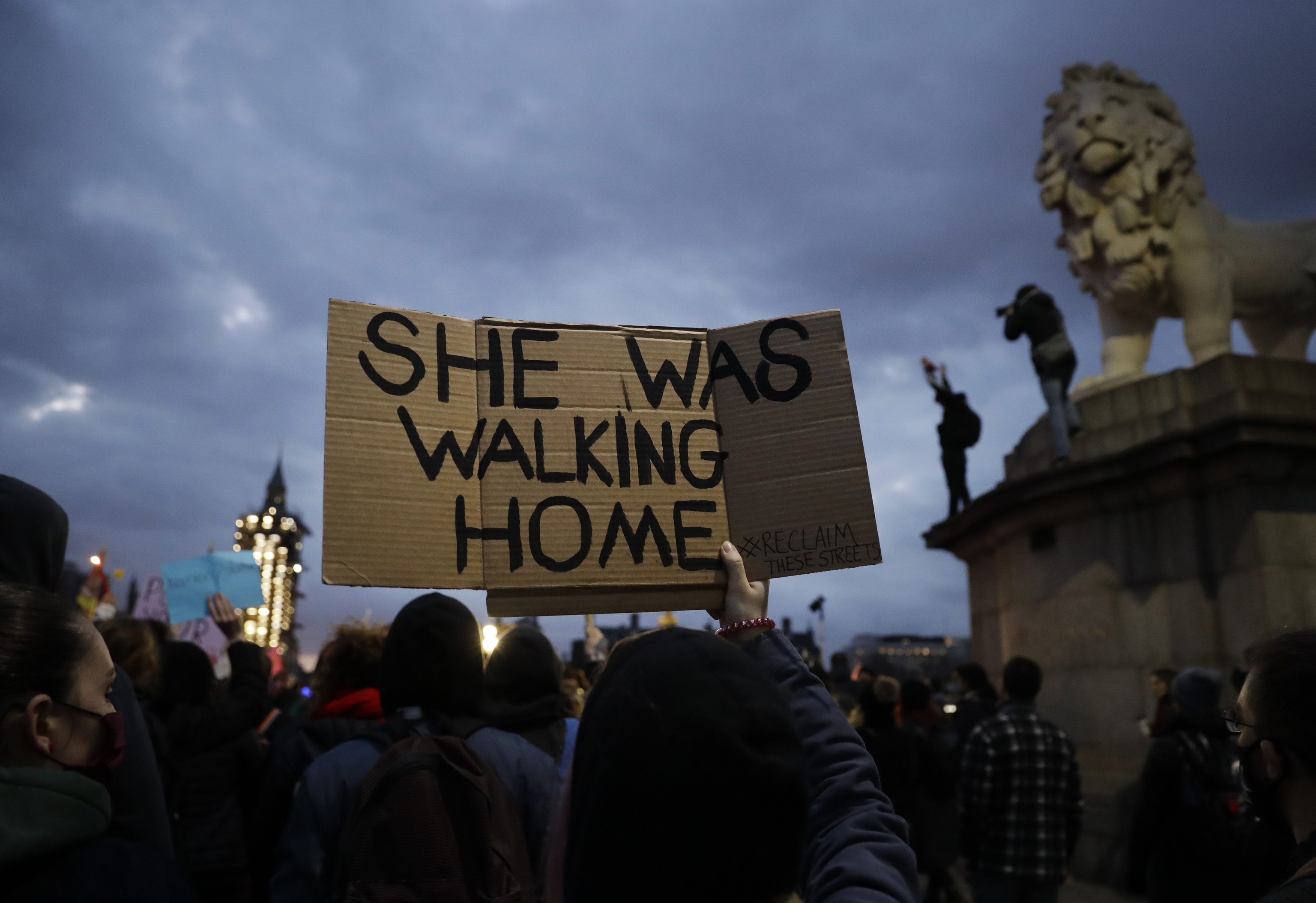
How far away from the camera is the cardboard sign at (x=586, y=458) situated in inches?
99.4

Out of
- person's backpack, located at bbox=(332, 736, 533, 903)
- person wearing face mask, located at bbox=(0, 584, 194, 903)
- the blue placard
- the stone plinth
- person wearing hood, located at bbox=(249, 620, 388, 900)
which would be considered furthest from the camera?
the stone plinth

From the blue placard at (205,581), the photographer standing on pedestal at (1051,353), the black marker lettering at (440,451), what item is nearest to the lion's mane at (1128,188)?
the photographer standing on pedestal at (1051,353)

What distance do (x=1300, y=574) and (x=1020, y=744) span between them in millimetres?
4203

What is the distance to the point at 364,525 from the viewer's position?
2.44m

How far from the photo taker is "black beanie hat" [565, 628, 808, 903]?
112 cm

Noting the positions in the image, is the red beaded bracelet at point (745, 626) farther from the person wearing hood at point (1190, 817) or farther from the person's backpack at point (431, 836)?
the person wearing hood at point (1190, 817)

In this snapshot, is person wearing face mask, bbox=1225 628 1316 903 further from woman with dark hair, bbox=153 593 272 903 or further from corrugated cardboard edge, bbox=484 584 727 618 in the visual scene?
woman with dark hair, bbox=153 593 272 903

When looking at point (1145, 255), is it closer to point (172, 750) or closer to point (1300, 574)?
point (1300, 574)

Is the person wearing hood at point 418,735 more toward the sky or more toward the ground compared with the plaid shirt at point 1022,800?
more toward the sky

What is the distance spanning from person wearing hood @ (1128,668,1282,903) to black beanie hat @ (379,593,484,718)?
11.5 ft

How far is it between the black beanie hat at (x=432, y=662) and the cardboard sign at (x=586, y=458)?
518 millimetres

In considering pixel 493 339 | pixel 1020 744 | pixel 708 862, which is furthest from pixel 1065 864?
pixel 708 862

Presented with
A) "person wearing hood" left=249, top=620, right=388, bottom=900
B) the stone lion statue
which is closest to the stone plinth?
the stone lion statue

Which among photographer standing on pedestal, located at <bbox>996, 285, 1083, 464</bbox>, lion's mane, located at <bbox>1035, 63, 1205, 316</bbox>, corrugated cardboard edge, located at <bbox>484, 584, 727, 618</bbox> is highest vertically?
lion's mane, located at <bbox>1035, 63, 1205, 316</bbox>
